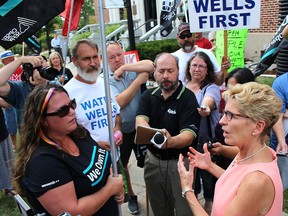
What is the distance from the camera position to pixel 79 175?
1.81 m

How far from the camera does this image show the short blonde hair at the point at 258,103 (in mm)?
1666

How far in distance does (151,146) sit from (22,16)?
1.53 meters

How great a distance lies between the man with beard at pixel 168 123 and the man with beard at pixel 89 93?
348 millimetres

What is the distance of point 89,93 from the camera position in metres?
2.93

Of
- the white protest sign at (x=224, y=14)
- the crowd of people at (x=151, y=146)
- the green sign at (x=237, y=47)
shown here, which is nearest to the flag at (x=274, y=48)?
the white protest sign at (x=224, y=14)

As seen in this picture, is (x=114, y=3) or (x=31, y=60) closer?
(x=31, y=60)

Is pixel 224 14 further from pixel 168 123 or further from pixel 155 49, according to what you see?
pixel 155 49

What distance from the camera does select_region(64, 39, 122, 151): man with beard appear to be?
286 centimetres

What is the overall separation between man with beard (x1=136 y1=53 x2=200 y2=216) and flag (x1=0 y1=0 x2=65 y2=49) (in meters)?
1.03

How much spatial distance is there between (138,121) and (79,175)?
113 cm

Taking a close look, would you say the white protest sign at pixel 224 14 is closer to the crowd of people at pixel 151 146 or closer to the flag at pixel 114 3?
the crowd of people at pixel 151 146

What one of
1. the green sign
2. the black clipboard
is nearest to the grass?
the black clipboard

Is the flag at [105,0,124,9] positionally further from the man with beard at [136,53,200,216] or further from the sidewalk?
the sidewalk

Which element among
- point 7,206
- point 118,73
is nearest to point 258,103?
point 118,73
